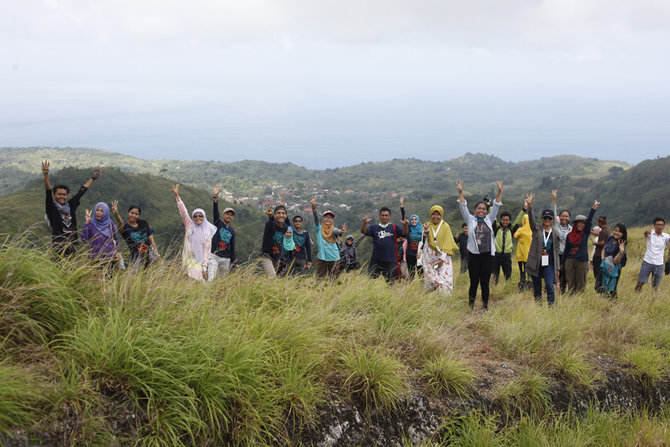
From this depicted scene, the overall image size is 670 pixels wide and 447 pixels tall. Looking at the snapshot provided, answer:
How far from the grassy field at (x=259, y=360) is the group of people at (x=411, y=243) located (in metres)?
1.61

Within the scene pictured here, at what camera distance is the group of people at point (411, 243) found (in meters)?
6.97

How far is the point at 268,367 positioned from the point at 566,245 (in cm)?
723

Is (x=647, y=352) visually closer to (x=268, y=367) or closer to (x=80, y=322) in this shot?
(x=268, y=367)

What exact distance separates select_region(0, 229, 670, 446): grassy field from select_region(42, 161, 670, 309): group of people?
5.28ft

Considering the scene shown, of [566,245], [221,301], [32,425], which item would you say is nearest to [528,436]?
[221,301]

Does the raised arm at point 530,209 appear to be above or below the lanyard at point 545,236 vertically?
above

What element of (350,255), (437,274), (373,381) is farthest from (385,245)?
(373,381)

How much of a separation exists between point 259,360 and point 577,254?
23.8 feet

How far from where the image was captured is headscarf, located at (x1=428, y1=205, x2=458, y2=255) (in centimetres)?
758

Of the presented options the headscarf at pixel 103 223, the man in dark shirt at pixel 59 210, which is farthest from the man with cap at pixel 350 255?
the man in dark shirt at pixel 59 210

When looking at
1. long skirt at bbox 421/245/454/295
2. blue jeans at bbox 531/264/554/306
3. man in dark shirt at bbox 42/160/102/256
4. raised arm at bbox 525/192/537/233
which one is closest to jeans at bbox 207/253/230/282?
man in dark shirt at bbox 42/160/102/256

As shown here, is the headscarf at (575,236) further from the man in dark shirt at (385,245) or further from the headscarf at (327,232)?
the headscarf at (327,232)

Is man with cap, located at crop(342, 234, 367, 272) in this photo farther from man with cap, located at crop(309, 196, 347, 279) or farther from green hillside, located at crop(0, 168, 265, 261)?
green hillside, located at crop(0, 168, 265, 261)

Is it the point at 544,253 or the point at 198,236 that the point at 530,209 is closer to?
the point at 544,253
